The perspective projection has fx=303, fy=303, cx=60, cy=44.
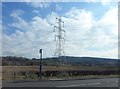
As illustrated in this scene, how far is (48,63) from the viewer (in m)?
107

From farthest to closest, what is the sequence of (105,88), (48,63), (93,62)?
(93,62) → (48,63) → (105,88)

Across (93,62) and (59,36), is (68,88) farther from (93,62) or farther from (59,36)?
(93,62)

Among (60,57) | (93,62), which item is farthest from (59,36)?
(93,62)

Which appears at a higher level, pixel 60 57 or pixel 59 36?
pixel 59 36

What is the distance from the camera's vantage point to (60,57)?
237 ft

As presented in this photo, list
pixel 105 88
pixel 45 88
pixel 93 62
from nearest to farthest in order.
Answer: pixel 45 88 → pixel 105 88 → pixel 93 62

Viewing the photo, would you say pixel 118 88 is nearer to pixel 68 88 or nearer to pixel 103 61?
pixel 68 88

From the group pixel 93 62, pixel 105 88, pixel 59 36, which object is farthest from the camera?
pixel 93 62

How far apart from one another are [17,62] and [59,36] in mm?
48804

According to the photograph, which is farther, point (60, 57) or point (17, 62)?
point (17, 62)

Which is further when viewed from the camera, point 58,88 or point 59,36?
point 59,36

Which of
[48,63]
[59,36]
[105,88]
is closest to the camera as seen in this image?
[105,88]

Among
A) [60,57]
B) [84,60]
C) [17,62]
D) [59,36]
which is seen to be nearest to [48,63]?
[17,62]

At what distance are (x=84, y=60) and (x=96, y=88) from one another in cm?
10281
